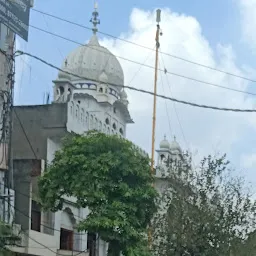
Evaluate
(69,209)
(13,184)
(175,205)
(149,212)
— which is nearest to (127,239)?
(149,212)

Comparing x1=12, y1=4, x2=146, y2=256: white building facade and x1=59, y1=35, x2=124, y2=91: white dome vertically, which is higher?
x1=59, y1=35, x2=124, y2=91: white dome

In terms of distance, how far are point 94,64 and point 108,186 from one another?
22014 mm

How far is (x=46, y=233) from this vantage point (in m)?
30.0

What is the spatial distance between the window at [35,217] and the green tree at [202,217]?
16.0 ft

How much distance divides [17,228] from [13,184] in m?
1.88

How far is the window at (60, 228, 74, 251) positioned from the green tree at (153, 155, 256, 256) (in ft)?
18.0

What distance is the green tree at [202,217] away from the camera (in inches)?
1052

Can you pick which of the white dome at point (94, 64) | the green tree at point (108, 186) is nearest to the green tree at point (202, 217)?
the green tree at point (108, 186)

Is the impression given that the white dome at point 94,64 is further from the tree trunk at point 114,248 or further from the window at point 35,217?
the tree trunk at point 114,248

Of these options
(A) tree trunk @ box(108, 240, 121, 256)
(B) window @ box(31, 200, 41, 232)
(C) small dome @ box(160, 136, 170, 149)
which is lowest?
(A) tree trunk @ box(108, 240, 121, 256)

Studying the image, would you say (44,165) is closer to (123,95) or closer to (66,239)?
(66,239)

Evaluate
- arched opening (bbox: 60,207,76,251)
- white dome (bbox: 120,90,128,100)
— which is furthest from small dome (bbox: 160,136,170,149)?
arched opening (bbox: 60,207,76,251)

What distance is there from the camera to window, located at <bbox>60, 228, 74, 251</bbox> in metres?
32.1

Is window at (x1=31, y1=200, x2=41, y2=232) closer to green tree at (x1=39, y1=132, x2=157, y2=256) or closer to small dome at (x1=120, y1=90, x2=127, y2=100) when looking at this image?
green tree at (x1=39, y1=132, x2=157, y2=256)
